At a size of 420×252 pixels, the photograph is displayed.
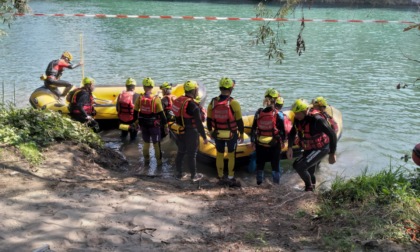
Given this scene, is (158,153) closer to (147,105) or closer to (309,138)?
(147,105)

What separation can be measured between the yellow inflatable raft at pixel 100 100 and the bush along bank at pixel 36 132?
1606 mm

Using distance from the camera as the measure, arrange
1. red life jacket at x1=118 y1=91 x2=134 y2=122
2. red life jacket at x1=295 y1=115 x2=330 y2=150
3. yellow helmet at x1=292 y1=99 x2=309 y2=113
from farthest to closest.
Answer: red life jacket at x1=118 y1=91 x2=134 y2=122, red life jacket at x1=295 y1=115 x2=330 y2=150, yellow helmet at x1=292 y1=99 x2=309 y2=113

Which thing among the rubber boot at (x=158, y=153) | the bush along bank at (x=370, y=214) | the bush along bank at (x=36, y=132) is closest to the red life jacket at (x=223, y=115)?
the rubber boot at (x=158, y=153)

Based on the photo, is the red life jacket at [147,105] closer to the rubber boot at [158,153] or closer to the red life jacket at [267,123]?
the rubber boot at [158,153]

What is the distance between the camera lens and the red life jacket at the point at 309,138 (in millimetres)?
6035

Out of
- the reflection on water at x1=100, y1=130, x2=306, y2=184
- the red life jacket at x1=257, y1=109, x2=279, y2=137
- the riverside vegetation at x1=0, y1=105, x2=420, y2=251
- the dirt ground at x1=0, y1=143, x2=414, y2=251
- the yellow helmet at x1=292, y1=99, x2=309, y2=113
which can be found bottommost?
the reflection on water at x1=100, y1=130, x2=306, y2=184

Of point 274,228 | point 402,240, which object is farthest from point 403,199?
point 274,228

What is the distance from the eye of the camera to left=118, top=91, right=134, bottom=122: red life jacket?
8.28 meters

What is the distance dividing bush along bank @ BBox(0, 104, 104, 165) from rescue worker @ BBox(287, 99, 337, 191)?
10.6 ft

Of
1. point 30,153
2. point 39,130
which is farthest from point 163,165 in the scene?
point 30,153

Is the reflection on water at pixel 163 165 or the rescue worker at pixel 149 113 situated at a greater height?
the rescue worker at pixel 149 113

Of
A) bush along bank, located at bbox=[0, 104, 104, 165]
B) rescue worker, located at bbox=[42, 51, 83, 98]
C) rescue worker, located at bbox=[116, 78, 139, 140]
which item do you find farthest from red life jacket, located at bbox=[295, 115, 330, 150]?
rescue worker, located at bbox=[42, 51, 83, 98]

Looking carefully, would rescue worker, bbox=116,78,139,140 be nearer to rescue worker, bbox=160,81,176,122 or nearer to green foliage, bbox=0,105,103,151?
rescue worker, bbox=160,81,176,122

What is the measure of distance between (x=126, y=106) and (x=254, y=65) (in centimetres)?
920
